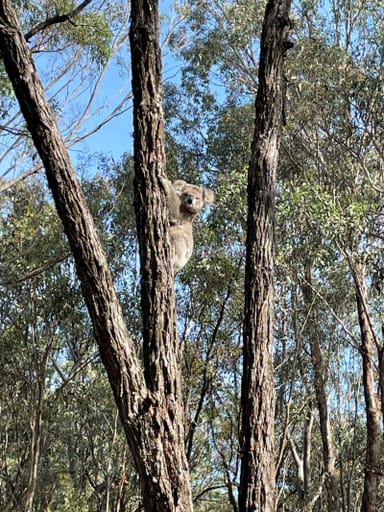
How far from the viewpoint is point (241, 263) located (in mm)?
9523

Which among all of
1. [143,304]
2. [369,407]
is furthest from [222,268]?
[143,304]

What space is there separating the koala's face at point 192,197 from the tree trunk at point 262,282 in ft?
7.43

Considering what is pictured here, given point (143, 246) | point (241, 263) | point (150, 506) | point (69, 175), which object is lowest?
point (150, 506)

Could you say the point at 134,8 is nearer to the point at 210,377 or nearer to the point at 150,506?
the point at 150,506

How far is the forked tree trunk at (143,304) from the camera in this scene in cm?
280

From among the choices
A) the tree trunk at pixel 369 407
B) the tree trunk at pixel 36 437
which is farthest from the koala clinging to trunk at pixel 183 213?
the tree trunk at pixel 36 437

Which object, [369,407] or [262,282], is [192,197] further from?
[369,407]

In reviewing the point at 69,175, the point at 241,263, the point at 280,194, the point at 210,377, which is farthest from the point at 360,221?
the point at 69,175

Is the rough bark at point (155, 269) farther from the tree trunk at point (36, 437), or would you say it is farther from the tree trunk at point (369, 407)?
the tree trunk at point (36, 437)

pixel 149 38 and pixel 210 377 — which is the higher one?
pixel 210 377

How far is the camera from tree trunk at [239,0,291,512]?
10.0 feet

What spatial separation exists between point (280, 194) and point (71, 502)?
17.3 ft

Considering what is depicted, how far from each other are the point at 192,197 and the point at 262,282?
267 centimetres

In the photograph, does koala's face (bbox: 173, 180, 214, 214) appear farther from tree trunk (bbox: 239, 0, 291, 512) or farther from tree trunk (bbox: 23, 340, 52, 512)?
tree trunk (bbox: 23, 340, 52, 512)
